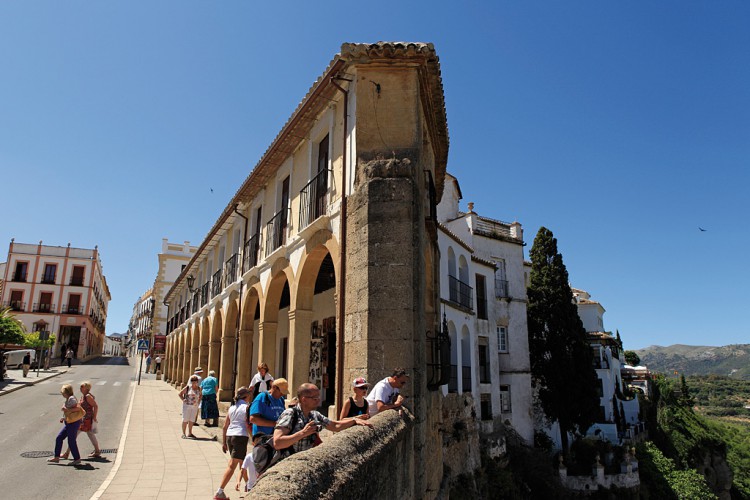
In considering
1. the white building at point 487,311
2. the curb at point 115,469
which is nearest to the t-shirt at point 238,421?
the curb at point 115,469

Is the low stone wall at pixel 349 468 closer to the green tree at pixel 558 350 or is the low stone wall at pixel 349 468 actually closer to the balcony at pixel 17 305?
the green tree at pixel 558 350

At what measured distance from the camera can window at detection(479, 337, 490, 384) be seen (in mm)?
21812

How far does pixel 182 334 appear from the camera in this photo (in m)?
26.6

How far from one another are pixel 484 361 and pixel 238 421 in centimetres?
1679

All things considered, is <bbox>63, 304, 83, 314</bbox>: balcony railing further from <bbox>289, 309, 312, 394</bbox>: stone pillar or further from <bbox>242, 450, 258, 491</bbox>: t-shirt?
<bbox>242, 450, 258, 491</bbox>: t-shirt

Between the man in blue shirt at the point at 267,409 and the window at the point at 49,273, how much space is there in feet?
176

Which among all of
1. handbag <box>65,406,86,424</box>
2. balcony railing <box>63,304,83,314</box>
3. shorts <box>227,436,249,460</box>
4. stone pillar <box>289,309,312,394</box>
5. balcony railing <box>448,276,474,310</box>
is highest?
balcony railing <box>63,304,83,314</box>

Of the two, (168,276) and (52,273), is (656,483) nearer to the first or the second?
(168,276)

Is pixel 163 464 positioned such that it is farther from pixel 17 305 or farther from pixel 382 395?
pixel 17 305

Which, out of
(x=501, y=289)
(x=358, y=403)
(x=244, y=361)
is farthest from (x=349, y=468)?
(x=501, y=289)

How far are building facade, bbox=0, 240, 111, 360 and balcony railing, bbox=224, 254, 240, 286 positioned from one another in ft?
128

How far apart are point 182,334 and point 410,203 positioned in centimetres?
2289

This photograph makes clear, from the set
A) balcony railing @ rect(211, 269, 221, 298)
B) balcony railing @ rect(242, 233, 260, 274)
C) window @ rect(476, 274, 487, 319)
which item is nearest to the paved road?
balcony railing @ rect(211, 269, 221, 298)

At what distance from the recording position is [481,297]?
2259 cm
